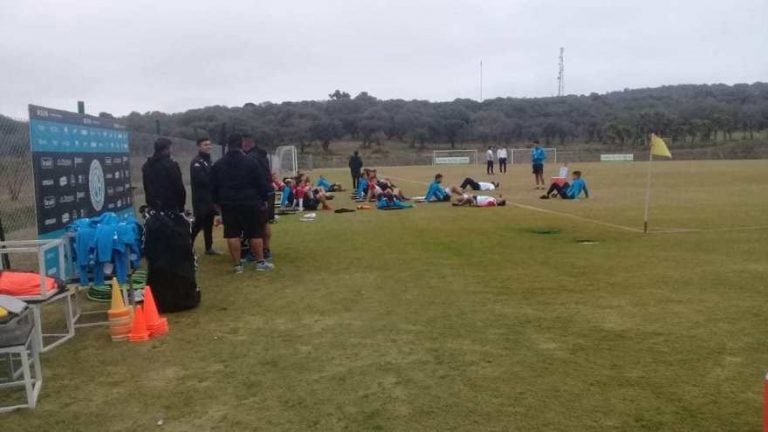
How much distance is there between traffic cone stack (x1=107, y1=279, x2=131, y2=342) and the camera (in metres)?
6.32

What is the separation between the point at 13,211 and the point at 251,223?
3001mm

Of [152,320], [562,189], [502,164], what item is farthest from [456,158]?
[152,320]

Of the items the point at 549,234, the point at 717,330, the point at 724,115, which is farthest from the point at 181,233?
the point at 724,115

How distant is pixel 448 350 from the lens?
5.69 m

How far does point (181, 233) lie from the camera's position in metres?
7.44

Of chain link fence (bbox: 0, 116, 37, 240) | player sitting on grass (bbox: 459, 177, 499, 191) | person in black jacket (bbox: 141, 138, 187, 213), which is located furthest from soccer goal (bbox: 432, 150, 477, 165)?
person in black jacket (bbox: 141, 138, 187, 213)

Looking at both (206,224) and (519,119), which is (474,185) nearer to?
(206,224)

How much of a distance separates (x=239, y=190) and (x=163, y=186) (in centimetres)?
158

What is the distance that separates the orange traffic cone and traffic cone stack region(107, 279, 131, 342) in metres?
0.08

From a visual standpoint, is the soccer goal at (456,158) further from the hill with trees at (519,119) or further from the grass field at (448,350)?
the grass field at (448,350)

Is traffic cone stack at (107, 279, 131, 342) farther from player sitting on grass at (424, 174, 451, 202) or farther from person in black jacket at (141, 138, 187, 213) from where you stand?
player sitting on grass at (424, 174, 451, 202)

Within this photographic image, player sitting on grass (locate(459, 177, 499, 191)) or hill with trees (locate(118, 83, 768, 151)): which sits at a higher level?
hill with trees (locate(118, 83, 768, 151))

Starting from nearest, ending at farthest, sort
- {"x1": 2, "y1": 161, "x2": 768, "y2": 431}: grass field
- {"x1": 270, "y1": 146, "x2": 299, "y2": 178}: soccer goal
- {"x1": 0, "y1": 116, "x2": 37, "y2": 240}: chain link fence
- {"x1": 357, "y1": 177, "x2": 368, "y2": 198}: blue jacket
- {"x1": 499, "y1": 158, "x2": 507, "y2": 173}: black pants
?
{"x1": 2, "y1": 161, "x2": 768, "y2": 431}: grass field → {"x1": 0, "y1": 116, "x2": 37, "y2": 240}: chain link fence → {"x1": 357, "y1": 177, "x2": 368, "y2": 198}: blue jacket → {"x1": 499, "y1": 158, "x2": 507, "y2": 173}: black pants → {"x1": 270, "y1": 146, "x2": 299, "y2": 178}: soccer goal

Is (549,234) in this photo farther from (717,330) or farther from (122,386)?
(122,386)
